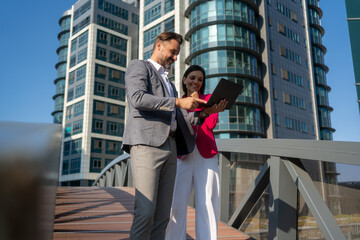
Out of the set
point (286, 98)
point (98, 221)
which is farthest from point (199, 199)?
point (286, 98)

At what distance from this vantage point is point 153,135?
211 cm

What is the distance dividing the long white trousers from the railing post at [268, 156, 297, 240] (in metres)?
0.81

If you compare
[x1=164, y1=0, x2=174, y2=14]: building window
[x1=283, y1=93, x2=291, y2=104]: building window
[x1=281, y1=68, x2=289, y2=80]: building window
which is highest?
[x1=164, y1=0, x2=174, y2=14]: building window

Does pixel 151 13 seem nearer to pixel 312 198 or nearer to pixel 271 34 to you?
pixel 271 34

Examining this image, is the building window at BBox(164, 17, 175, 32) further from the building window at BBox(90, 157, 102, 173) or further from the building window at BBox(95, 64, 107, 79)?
the building window at BBox(90, 157, 102, 173)

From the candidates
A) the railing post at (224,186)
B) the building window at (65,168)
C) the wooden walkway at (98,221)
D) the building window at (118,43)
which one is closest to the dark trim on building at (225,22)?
the building window at (118,43)

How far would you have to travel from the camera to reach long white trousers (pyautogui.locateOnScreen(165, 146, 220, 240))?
262 cm

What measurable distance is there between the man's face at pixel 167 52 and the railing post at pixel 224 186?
246 centimetres

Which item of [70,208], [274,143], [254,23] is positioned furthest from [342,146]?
[254,23]

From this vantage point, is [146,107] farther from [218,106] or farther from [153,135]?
[218,106]

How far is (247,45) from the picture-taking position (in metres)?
26.2

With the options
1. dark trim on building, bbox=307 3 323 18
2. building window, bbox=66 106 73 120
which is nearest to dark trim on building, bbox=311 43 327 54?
Result: dark trim on building, bbox=307 3 323 18

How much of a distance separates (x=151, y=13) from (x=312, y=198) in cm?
3287

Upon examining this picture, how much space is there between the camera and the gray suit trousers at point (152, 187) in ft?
6.55
